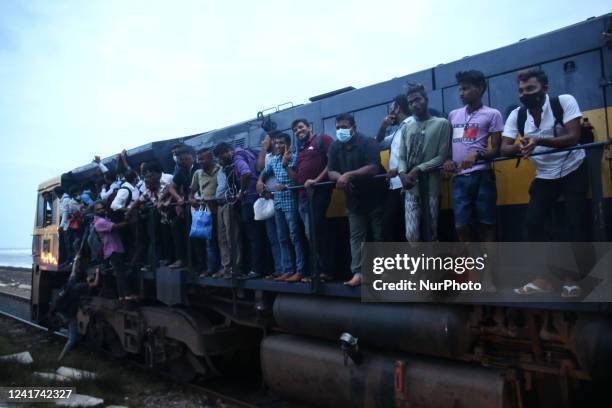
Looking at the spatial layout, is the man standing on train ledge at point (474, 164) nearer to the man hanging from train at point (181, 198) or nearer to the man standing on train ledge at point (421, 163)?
the man standing on train ledge at point (421, 163)

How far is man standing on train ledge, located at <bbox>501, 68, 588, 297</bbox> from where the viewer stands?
11.4ft

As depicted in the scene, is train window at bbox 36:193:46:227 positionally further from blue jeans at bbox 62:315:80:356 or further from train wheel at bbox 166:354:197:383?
train wheel at bbox 166:354:197:383

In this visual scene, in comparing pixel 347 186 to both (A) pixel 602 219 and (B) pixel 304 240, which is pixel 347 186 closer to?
(B) pixel 304 240

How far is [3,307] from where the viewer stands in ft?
53.6

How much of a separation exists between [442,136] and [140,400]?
5283 millimetres

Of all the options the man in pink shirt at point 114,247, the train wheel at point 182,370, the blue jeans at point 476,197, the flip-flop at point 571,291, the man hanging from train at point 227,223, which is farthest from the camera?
the man in pink shirt at point 114,247

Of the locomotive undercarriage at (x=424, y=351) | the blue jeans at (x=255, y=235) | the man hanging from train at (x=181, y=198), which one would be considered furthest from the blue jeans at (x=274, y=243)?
the man hanging from train at (x=181, y=198)

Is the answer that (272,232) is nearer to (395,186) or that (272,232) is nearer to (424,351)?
(395,186)

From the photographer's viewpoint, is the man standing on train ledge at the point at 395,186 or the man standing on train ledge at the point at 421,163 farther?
the man standing on train ledge at the point at 395,186

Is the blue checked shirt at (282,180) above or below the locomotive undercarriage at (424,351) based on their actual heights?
→ above

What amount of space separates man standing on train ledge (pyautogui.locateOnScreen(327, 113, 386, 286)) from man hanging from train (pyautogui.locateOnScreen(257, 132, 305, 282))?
73 cm

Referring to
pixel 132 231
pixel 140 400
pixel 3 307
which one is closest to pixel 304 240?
pixel 140 400

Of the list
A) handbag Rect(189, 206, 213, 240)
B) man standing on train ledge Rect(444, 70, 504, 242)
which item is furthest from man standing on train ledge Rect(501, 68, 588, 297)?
handbag Rect(189, 206, 213, 240)

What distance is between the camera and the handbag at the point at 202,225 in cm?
628
